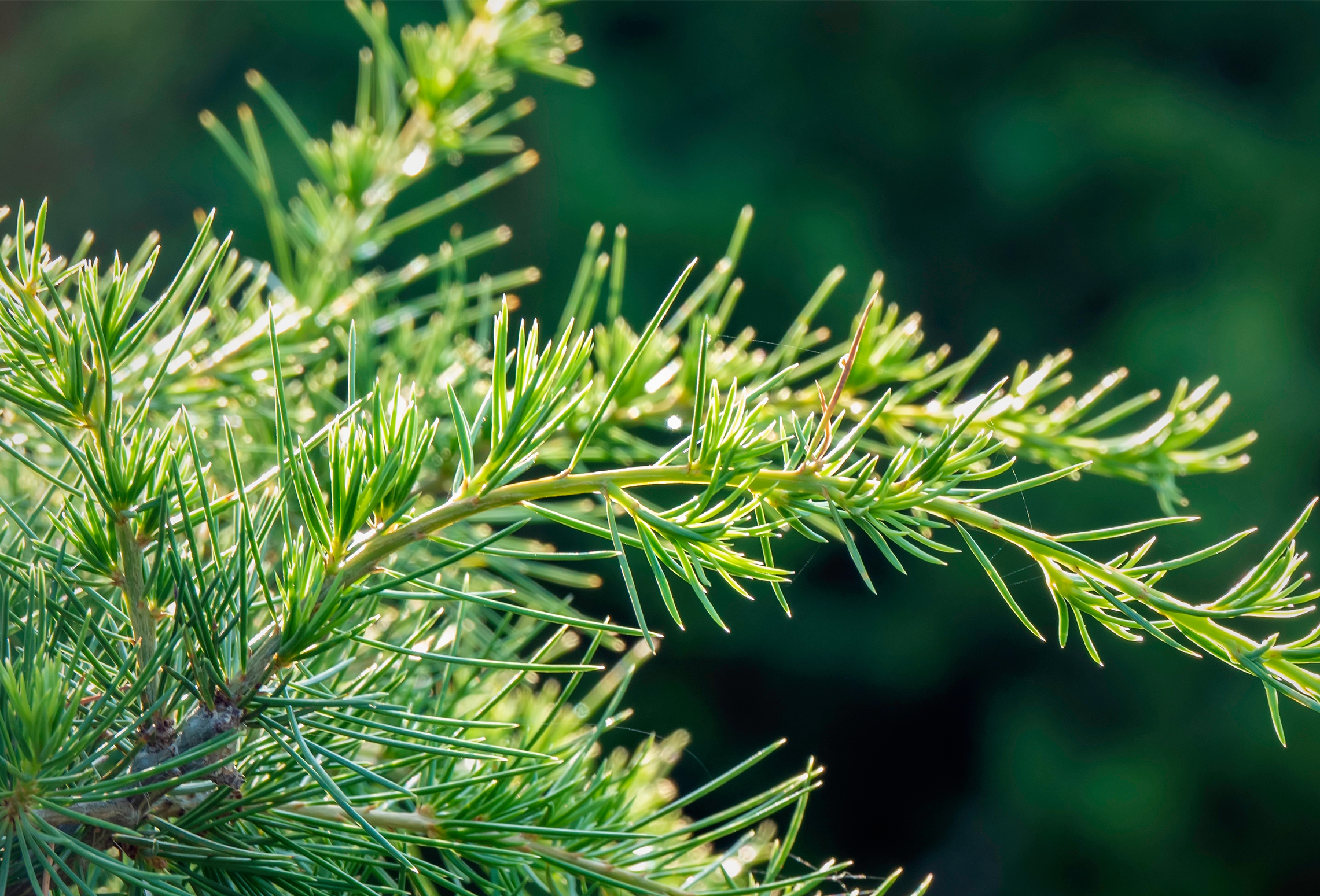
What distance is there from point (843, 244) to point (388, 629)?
6.69ft

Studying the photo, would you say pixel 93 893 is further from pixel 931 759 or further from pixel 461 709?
pixel 931 759

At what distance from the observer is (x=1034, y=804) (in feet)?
6.75

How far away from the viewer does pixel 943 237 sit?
7.79ft

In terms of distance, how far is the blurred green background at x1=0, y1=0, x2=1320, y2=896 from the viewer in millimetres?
2029

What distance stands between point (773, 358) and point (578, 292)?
2.6 inches

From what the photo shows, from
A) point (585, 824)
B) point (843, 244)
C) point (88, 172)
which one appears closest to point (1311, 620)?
point (843, 244)

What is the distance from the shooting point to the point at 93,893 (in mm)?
136

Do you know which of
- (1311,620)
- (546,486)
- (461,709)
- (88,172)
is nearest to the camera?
(546,486)

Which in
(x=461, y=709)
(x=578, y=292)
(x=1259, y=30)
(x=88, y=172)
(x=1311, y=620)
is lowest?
(x=88, y=172)

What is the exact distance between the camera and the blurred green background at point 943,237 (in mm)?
2029

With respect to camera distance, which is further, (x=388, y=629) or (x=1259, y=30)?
(x=1259, y=30)

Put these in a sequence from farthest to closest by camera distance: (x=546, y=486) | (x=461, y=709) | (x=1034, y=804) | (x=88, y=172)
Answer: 1. (x=88, y=172)
2. (x=1034, y=804)
3. (x=461, y=709)
4. (x=546, y=486)

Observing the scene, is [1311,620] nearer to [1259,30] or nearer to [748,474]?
[1259,30]

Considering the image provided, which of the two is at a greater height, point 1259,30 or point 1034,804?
point 1259,30
